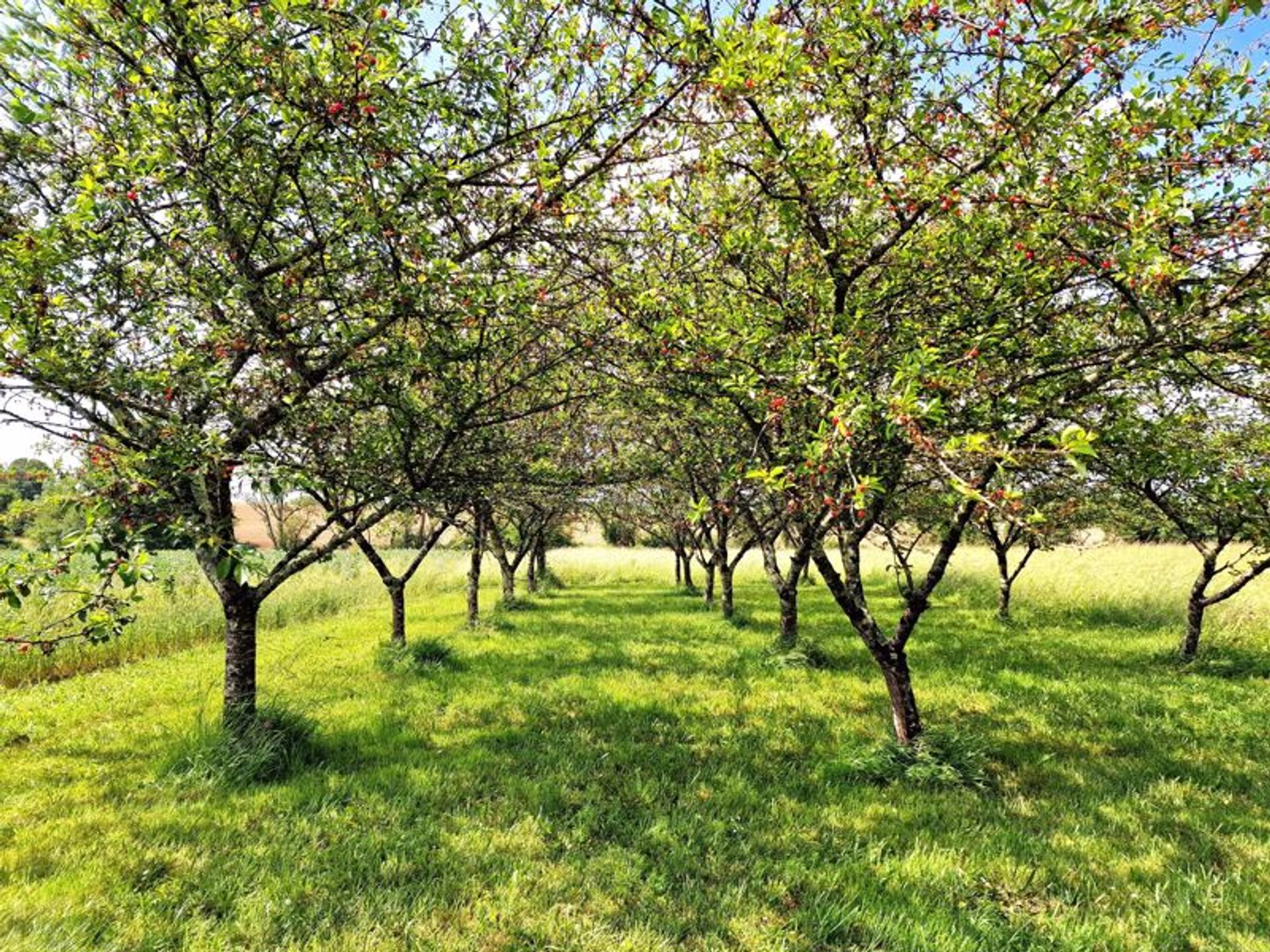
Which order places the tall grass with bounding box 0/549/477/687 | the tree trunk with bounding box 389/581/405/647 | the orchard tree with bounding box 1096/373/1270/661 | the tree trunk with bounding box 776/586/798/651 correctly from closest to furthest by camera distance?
1. the orchard tree with bounding box 1096/373/1270/661
2. the tall grass with bounding box 0/549/477/687
3. the tree trunk with bounding box 776/586/798/651
4. the tree trunk with bounding box 389/581/405/647

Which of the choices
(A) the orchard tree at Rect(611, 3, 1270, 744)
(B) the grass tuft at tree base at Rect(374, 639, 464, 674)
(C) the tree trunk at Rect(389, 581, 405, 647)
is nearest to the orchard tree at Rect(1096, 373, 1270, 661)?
(A) the orchard tree at Rect(611, 3, 1270, 744)

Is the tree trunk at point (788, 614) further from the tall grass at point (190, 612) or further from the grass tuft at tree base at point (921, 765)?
the tall grass at point (190, 612)

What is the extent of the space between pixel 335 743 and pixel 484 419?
468 cm

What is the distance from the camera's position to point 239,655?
24.5 ft

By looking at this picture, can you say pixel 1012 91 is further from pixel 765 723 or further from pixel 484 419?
pixel 765 723

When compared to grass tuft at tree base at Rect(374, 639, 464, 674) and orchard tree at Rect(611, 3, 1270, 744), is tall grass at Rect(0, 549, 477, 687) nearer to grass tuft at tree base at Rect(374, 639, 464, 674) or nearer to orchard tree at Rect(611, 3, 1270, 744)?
grass tuft at tree base at Rect(374, 639, 464, 674)

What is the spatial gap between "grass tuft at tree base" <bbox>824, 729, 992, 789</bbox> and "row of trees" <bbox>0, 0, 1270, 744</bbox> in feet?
0.95

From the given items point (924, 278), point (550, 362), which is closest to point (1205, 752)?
point (924, 278)

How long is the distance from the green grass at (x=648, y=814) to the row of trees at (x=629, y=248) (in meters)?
1.70

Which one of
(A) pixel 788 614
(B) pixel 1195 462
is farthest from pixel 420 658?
(B) pixel 1195 462

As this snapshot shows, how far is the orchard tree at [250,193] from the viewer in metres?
4.25

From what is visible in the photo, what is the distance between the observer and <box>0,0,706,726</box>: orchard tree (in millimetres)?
4246

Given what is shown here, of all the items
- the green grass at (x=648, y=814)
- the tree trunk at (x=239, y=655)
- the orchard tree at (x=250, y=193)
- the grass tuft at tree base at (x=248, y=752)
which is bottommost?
the green grass at (x=648, y=814)

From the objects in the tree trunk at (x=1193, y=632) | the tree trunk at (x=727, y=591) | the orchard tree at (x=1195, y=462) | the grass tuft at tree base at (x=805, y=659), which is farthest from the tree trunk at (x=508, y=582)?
the tree trunk at (x=1193, y=632)
